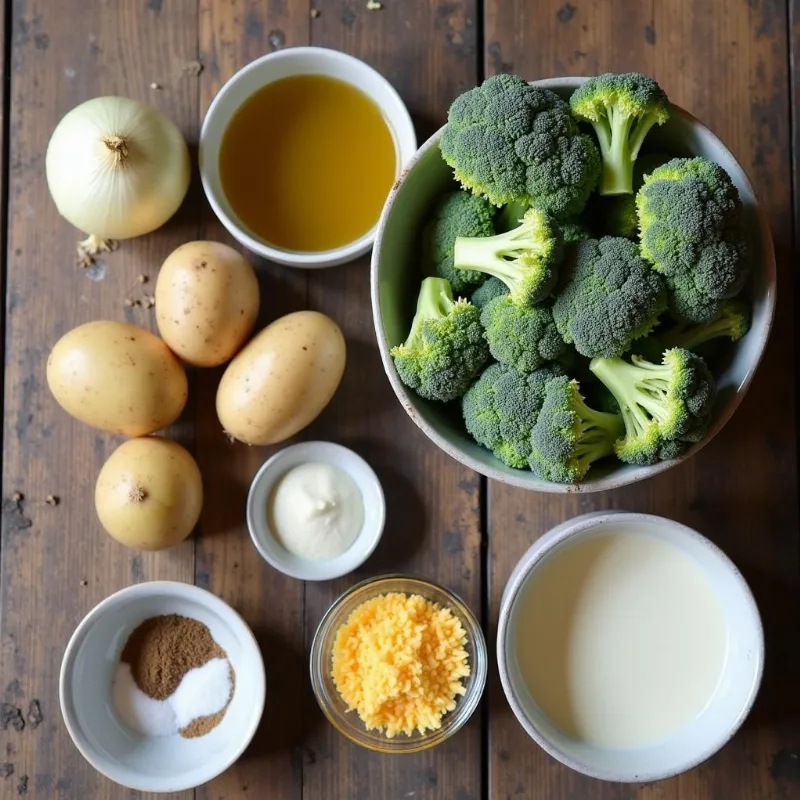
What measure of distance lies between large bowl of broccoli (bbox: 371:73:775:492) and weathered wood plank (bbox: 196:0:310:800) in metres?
0.26

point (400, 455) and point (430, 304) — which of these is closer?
point (430, 304)

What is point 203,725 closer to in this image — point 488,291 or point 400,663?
point 400,663

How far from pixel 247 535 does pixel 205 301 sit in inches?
11.4

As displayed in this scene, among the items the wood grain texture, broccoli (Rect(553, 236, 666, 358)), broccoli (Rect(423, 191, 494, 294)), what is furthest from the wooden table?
broccoli (Rect(553, 236, 666, 358))

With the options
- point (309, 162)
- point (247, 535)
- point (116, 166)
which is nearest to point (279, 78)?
point (309, 162)

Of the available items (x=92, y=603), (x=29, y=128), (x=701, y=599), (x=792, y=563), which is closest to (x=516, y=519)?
(x=701, y=599)

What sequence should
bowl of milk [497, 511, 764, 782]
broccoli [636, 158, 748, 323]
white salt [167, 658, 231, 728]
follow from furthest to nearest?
1. white salt [167, 658, 231, 728]
2. bowl of milk [497, 511, 764, 782]
3. broccoli [636, 158, 748, 323]

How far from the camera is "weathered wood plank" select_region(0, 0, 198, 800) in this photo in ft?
3.35

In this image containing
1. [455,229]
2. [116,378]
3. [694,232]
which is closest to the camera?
[694,232]

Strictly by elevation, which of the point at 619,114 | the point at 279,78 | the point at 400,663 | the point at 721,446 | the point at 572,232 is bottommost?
the point at 400,663

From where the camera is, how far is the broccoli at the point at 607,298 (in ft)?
2.42

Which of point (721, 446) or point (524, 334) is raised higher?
point (524, 334)

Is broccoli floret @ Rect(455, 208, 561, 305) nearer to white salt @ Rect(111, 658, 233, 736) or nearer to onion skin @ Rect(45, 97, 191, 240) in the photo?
onion skin @ Rect(45, 97, 191, 240)

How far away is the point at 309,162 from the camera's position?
1.00 m
